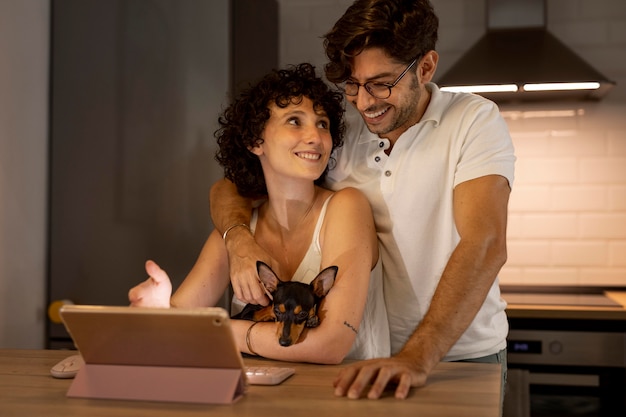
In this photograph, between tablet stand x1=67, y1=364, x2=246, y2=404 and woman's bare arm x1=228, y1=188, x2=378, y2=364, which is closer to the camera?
tablet stand x1=67, y1=364, x2=246, y2=404

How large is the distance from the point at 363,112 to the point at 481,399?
2.71 feet

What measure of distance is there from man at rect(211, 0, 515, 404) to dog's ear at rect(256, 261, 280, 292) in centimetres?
12

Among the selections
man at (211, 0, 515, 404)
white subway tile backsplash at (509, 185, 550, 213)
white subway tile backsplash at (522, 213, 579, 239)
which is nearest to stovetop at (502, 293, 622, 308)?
white subway tile backsplash at (522, 213, 579, 239)

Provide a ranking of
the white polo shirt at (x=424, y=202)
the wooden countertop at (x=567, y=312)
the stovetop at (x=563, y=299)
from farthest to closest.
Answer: the stovetop at (x=563, y=299), the wooden countertop at (x=567, y=312), the white polo shirt at (x=424, y=202)

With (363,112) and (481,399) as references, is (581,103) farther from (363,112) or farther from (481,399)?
(481,399)

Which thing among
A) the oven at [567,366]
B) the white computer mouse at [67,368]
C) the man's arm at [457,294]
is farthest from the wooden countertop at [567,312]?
the white computer mouse at [67,368]

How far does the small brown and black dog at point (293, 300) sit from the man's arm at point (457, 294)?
198 millimetres

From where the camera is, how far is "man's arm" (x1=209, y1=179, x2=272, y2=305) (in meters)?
1.65

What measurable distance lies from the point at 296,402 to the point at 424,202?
807mm

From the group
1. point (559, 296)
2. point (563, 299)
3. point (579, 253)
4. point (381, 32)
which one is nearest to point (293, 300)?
point (381, 32)

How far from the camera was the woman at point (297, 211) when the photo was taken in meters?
A: 1.66

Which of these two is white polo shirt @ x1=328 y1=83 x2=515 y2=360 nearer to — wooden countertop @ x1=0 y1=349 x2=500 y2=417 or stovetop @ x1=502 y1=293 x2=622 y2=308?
wooden countertop @ x1=0 y1=349 x2=500 y2=417

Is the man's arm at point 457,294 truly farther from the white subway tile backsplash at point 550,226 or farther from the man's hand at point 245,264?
the white subway tile backsplash at point 550,226

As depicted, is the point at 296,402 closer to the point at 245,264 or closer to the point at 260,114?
the point at 245,264
